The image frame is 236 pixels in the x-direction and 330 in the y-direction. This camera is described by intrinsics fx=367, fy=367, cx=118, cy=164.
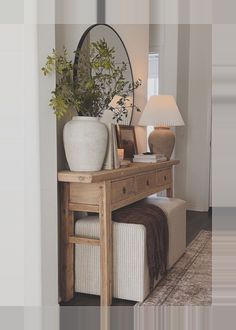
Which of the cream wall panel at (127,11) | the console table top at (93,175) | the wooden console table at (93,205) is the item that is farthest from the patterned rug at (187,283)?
the cream wall panel at (127,11)

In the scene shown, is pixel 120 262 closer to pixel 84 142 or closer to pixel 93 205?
pixel 93 205

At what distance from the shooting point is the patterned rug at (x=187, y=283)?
2068 mm

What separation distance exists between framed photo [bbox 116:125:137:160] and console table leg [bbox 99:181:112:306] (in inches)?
36.5

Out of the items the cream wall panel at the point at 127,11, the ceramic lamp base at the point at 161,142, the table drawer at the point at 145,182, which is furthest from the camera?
the ceramic lamp base at the point at 161,142

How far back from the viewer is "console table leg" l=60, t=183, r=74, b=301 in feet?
6.73

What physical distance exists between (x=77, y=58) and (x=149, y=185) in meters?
1.02

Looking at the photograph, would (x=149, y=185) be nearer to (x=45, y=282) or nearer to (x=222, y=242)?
(x=45, y=282)

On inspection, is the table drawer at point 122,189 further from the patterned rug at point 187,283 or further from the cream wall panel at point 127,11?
the cream wall panel at point 127,11

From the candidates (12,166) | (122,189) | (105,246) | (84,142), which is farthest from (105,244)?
(12,166)

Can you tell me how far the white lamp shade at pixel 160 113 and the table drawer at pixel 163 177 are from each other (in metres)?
0.41

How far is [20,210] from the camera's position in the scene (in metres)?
1.66

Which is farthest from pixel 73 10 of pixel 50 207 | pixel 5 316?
pixel 5 316

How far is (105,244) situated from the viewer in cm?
196

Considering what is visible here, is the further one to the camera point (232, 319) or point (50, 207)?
point (50, 207)
